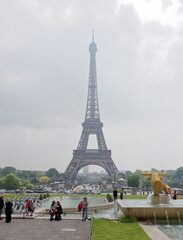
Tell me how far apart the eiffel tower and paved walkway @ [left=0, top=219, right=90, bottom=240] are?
310 ft

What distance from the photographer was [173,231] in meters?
15.0

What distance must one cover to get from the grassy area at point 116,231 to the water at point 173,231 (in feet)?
4.96

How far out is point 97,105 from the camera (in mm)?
126375

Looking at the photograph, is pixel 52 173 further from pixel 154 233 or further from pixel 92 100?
pixel 154 233

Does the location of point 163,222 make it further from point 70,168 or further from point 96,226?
point 70,168

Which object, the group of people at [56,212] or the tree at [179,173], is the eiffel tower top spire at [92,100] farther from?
the group of people at [56,212]

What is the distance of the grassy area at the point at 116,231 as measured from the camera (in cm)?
1266

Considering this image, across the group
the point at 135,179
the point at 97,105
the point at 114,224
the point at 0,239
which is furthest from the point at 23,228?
the point at 97,105

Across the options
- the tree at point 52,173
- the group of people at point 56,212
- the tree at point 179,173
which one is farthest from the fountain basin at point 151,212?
the tree at point 52,173

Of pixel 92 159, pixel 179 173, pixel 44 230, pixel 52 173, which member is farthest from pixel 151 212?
pixel 52 173

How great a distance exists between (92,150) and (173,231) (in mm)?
111034

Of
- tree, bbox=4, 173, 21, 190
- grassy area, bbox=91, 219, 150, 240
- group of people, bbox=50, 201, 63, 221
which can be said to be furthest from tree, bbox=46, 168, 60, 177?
grassy area, bbox=91, 219, 150, 240

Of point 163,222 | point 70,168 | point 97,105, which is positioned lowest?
point 163,222

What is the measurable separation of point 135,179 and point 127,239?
94.1 meters
